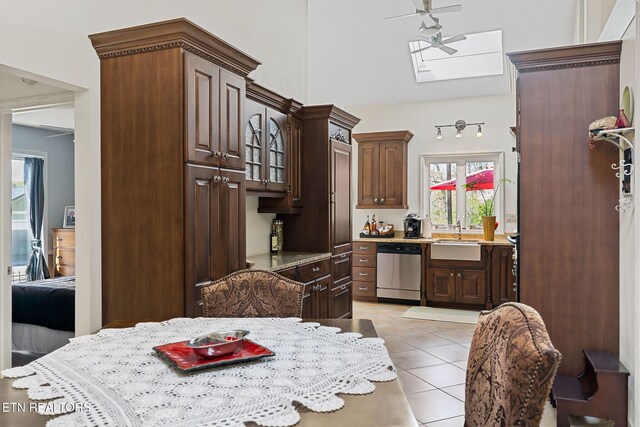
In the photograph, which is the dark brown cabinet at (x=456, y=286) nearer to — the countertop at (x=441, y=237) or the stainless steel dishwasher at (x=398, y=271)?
the stainless steel dishwasher at (x=398, y=271)

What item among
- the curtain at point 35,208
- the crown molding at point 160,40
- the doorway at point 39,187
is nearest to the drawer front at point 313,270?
the crown molding at point 160,40

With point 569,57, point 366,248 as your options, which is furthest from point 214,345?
point 366,248

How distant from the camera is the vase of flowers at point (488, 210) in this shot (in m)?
6.14

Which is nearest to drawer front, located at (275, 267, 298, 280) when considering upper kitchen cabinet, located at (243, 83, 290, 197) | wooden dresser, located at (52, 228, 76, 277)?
upper kitchen cabinet, located at (243, 83, 290, 197)

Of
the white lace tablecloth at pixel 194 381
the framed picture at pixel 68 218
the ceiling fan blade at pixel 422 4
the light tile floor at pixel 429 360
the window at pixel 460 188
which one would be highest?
the ceiling fan blade at pixel 422 4

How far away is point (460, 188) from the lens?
6742mm

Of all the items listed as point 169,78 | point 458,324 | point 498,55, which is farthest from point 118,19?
point 498,55

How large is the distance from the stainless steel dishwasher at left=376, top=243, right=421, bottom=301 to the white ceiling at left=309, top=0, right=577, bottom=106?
225cm

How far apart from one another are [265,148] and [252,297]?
1.96 metres

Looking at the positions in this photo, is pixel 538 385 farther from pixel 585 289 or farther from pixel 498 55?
pixel 498 55

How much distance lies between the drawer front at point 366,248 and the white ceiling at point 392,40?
7.12 feet

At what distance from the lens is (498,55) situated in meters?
6.16

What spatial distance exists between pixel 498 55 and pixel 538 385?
6.05 meters

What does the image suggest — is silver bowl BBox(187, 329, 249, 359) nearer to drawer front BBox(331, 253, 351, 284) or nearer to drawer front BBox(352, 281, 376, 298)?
drawer front BBox(331, 253, 351, 284)
